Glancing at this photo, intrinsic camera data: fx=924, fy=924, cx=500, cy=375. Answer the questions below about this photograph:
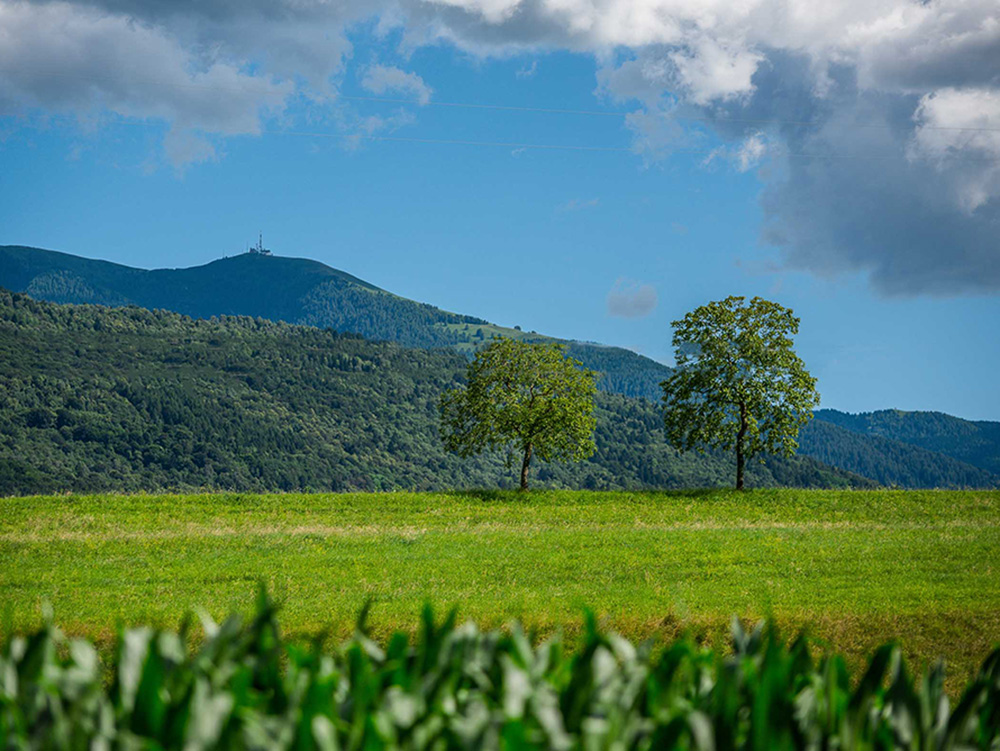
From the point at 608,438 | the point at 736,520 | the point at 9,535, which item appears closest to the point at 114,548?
the point at 9,535

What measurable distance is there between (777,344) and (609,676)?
41148mm

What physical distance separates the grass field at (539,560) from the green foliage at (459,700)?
19.2ft

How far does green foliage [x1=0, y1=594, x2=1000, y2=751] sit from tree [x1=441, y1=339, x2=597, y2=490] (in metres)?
38.1

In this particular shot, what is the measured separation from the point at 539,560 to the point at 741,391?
22.6 m

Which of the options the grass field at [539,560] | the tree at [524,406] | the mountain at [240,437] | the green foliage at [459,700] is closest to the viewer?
the green foliage at [459,700]

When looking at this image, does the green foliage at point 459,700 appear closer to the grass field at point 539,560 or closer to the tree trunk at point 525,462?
the grass field at point 539,560

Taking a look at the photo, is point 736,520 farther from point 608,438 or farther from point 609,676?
point 608,438

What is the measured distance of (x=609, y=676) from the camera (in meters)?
3.13

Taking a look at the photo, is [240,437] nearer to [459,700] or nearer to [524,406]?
[524,406]

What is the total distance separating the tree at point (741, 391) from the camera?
4175cm

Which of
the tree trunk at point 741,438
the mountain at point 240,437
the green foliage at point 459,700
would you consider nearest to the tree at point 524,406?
the tree trunk at point 741,438

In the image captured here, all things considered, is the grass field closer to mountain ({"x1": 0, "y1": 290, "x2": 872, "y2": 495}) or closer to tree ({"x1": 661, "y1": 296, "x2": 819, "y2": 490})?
tree ({"x1": 661, "y1": 296, "x2": 819, "y2": 490})

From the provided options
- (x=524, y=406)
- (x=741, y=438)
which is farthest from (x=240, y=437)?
(x=741, y=438)

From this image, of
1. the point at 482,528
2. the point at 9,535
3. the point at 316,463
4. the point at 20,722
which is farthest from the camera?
the point at 316,463
